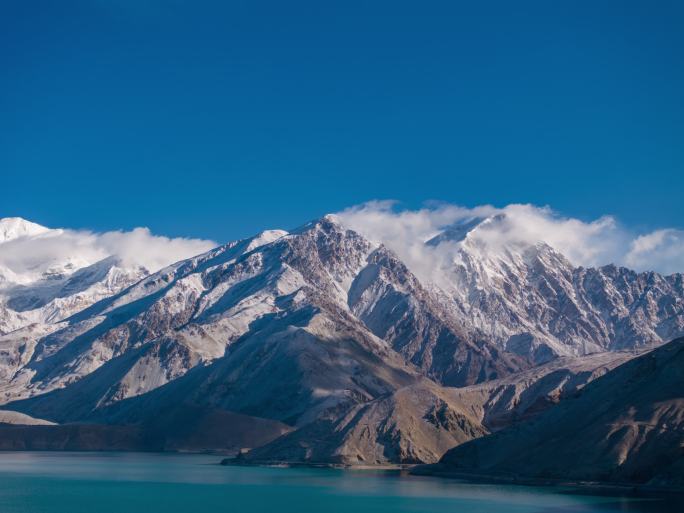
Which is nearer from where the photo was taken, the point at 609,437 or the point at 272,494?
the point at 272,494

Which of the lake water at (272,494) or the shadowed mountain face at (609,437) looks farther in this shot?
the shadowed mountain face at (609,437)

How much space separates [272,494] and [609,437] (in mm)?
49340

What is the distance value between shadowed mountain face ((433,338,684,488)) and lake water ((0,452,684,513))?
29.5 ft

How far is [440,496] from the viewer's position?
130 metres

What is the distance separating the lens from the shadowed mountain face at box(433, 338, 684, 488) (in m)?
136

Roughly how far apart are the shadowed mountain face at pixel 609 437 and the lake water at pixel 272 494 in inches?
354

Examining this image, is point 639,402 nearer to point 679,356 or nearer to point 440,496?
point 679,356

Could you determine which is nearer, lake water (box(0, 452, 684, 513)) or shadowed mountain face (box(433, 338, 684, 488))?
lake water (box(0, 452, 684, 513))

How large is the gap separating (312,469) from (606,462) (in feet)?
217

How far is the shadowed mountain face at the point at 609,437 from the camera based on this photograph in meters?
136

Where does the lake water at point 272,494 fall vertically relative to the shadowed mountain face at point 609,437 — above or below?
below

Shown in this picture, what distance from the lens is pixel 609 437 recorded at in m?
143

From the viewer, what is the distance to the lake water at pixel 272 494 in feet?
371

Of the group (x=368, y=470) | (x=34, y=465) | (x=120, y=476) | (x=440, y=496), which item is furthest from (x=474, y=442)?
(x=34, y=465)
